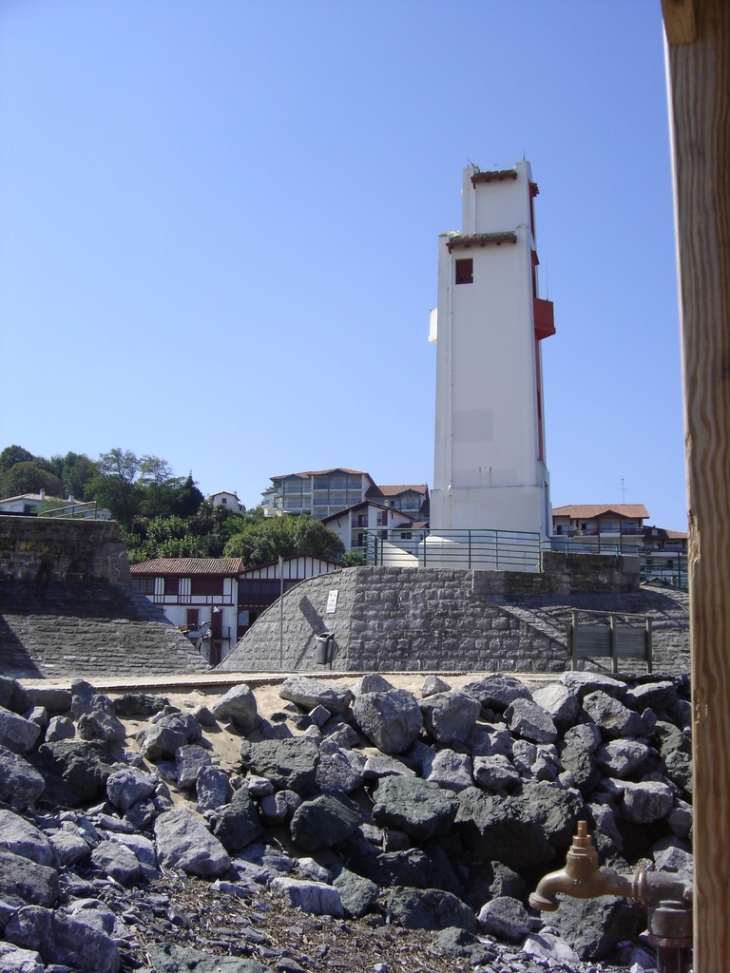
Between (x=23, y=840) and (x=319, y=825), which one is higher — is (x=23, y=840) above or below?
above

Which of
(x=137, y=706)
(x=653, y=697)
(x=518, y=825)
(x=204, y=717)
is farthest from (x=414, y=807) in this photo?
(x=653, y=697)

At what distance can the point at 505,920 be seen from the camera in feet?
25.2

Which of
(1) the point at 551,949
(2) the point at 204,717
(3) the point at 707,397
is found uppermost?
(3) the point at 707,397

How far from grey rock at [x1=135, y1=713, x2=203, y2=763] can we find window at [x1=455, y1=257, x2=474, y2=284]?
17.1 meters

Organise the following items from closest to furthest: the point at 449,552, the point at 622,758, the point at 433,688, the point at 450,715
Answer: the point at 622,758
the point at 450,715
the point at 433,688
the point at 449,552

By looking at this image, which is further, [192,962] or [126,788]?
[126,788]

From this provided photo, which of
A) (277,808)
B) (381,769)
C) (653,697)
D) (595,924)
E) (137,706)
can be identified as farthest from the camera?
(653,697)

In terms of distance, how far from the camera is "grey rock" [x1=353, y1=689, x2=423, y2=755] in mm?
9906

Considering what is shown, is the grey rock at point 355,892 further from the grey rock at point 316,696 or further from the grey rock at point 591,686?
the grey rock at point 591,686

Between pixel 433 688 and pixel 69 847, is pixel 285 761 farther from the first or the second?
pixel 433 688

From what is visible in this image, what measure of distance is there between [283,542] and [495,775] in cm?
4411

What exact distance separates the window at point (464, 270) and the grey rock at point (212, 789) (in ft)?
58.1

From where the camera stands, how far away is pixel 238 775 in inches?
343

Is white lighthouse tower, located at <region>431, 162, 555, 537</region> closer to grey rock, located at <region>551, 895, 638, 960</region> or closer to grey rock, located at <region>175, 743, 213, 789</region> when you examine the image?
grey rock, located at <region>551, 895, 638, 960</region>
